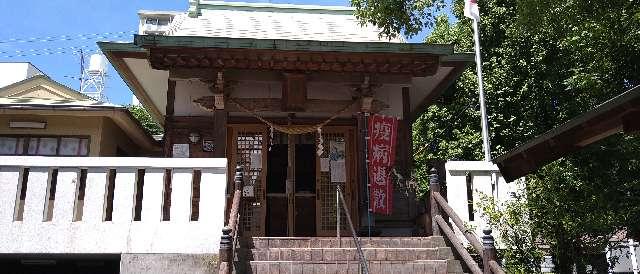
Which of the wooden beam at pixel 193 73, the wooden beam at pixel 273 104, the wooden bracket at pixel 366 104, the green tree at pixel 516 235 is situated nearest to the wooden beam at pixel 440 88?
the wooden beam at pixel 273 104

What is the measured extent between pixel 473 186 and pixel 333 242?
260cm

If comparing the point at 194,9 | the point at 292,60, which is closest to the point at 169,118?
the point at 292,60

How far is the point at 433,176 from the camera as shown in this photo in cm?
928

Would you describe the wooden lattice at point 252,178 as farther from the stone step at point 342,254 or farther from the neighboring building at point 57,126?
the stone step at point 342,254

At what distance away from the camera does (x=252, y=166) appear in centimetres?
1213

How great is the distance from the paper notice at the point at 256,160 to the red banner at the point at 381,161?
2.52 m

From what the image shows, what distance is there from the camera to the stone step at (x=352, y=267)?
7.95 metres

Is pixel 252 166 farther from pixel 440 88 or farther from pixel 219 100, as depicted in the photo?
pixel 440 88

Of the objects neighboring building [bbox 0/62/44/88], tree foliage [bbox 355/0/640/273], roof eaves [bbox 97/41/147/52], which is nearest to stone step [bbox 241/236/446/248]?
tree foliage [bbox 355/0/640/273]

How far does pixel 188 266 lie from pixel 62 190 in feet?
7.53

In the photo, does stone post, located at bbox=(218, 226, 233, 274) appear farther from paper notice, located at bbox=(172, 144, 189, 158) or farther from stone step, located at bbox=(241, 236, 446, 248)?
paper notice, located at bbox=(172, 144, 189, 158)

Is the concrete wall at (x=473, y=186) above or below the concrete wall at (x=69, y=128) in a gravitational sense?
below

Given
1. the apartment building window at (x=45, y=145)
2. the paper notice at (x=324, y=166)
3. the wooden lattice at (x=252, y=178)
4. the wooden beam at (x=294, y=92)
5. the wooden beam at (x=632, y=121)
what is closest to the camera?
the wooden beam at (x=632, y=121)

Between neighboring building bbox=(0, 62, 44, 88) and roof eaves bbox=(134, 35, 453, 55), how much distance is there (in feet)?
68.6
